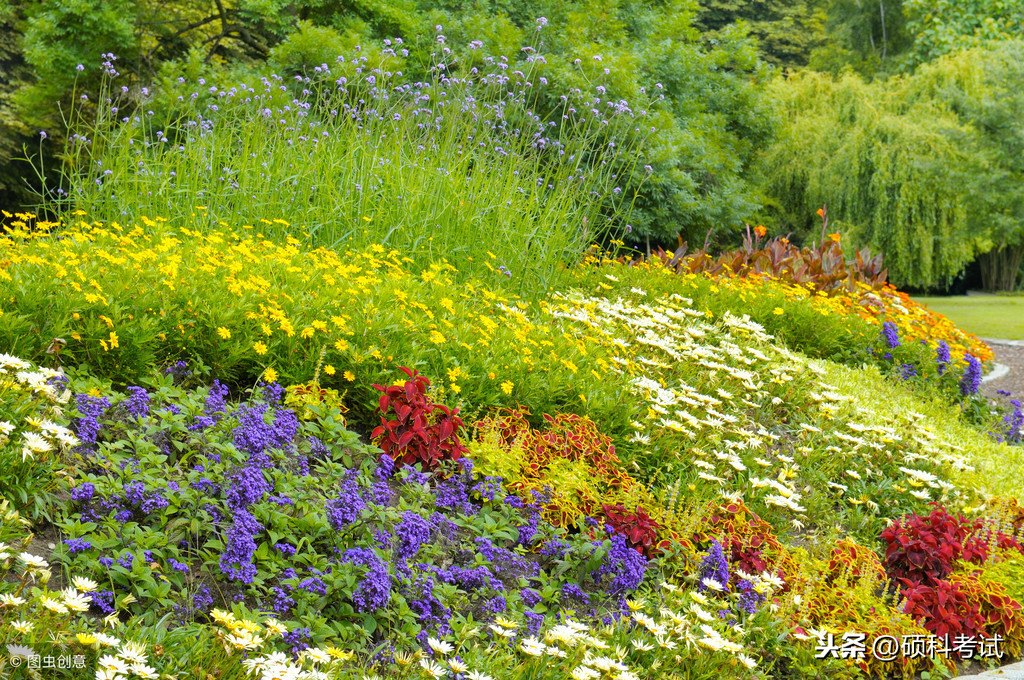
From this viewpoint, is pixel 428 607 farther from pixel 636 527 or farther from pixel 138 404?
pixel 138 404

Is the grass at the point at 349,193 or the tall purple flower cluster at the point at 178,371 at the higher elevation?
the grass at the point at 349,193

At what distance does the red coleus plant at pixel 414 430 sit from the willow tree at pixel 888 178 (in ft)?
47.2

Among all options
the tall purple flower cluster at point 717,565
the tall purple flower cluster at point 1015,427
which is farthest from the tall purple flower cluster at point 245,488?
the tall purple flower cluster at point 1015,427

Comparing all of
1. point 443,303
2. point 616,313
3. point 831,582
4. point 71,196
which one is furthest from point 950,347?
point 71,196

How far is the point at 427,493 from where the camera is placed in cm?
286

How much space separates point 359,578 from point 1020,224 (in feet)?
51.3

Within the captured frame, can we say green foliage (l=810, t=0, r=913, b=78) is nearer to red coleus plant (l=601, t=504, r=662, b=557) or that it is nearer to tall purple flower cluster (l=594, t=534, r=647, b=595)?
red coleus plant (l=601, t=504, r=662, b=557)

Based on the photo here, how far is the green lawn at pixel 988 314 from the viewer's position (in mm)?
13367

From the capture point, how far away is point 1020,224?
1448cm

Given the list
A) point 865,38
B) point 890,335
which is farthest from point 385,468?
point 865,38

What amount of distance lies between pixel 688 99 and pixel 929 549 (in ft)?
38.6

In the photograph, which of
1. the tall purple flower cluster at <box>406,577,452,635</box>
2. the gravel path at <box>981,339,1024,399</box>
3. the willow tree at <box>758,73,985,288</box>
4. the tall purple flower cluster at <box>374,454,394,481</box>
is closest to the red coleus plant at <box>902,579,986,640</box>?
the tall purple flower cluster at <box>406,577,452,635</box>

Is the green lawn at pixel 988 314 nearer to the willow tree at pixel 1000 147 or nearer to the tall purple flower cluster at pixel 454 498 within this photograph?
the willow tree at pixel 1000 147

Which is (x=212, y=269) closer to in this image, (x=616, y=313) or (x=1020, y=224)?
(x=616, y=313)
